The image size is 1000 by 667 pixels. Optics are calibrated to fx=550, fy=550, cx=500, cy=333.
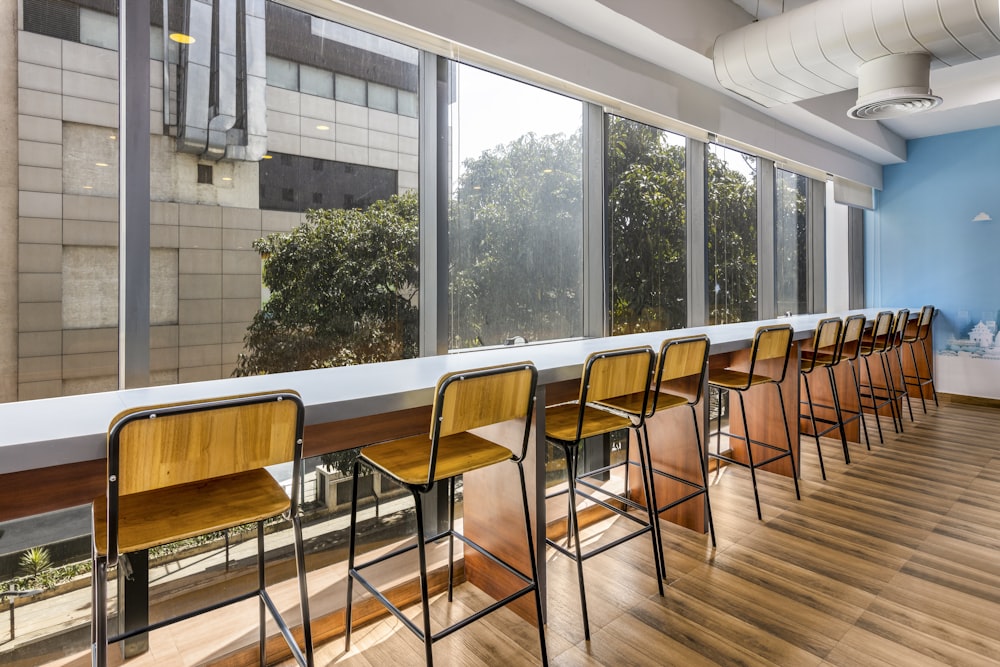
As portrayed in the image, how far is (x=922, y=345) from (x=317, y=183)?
19.2 feet

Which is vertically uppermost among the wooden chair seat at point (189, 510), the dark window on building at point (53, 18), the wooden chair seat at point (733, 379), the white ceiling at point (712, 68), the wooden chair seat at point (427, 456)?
the white ceiling at point (712, 68)

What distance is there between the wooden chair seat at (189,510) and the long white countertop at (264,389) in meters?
0.20

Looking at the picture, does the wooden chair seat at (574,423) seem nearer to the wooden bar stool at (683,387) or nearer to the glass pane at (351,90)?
the wooden bar stool at (683,387)

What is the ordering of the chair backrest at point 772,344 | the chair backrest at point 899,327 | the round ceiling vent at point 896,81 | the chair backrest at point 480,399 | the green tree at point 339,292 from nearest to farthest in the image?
1. the chair backrest at point 480,399
2. the green tree at point 339,292
3. the round ceiling vent at point 896,81
4. the chair backrest at point 772,344
5. the chair backrest at point 899,327

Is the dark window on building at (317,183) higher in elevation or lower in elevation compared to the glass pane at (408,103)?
lower

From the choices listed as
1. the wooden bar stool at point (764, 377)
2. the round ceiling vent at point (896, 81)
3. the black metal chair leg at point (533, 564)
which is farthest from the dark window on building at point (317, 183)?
the round ceiling vent at point (896, 81)

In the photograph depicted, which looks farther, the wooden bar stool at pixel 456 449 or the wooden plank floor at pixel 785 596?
the wooden plank floor at pixel 785 596

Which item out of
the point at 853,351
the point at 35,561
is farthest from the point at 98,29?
the point at 853,351

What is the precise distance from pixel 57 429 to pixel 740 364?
126 inches

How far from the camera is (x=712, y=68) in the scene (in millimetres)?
3307

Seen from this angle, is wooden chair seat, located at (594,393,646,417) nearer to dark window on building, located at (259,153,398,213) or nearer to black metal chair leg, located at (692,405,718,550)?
black metal chair leg, located at (692,405,718,550)

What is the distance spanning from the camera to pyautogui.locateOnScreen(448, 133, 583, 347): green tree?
2576mm

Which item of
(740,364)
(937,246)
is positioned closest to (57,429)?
(740,364)

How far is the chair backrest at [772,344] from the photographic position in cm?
280
